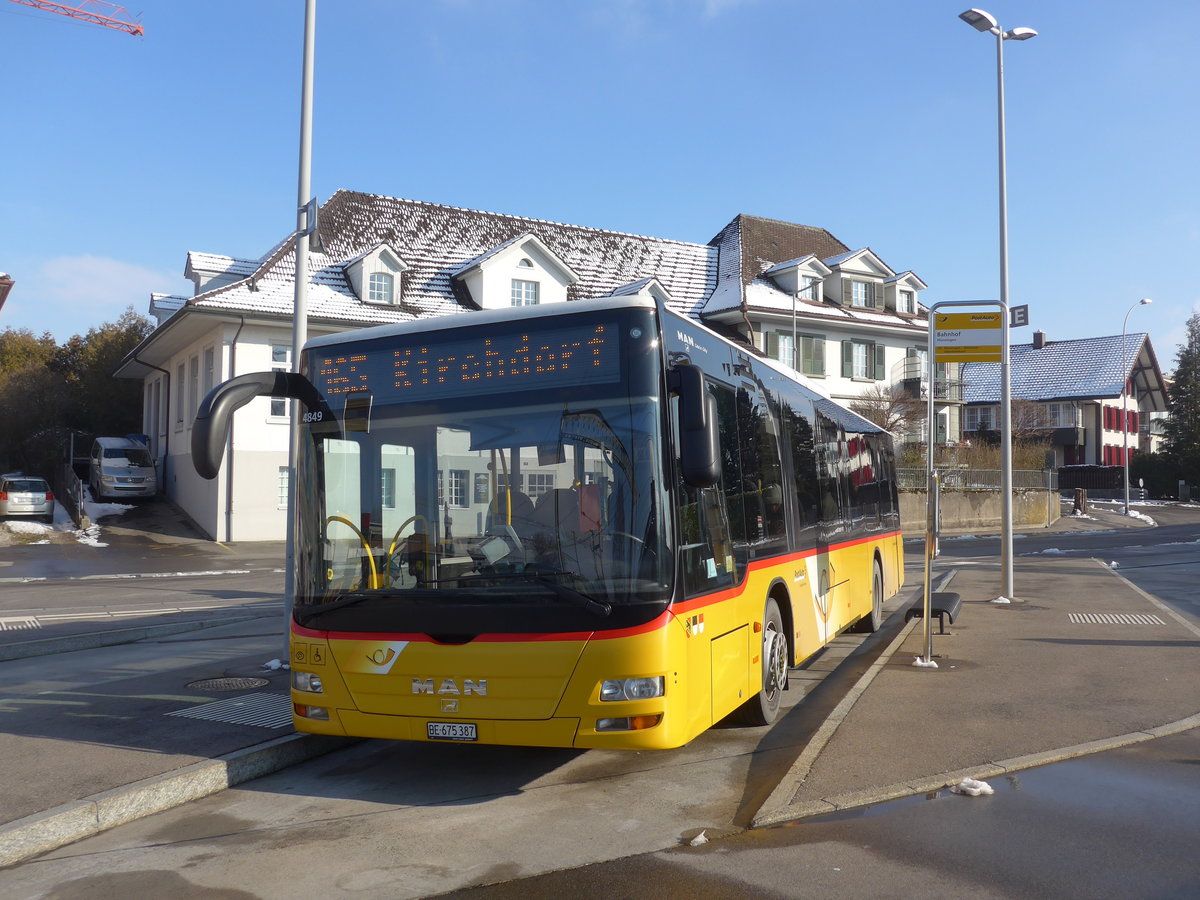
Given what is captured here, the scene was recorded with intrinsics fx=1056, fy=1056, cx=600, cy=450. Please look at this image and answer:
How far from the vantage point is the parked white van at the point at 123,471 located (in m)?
36.8

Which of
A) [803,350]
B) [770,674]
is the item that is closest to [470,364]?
[770,674]

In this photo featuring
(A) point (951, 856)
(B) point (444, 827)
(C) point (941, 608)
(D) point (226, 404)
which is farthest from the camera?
(C) point (941, 608)

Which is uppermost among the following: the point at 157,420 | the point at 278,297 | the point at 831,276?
the point at 831,276

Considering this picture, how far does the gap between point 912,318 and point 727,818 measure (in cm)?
4749

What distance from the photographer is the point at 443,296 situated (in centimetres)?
3731

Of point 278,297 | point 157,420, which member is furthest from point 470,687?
point 157,420

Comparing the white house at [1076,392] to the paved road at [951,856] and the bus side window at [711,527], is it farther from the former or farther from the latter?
the paved road at [951,856]

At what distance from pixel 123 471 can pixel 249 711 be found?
32130 mm

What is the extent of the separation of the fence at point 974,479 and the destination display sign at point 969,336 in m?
24.2

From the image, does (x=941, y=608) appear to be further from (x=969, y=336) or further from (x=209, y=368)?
(x=209, y=368)

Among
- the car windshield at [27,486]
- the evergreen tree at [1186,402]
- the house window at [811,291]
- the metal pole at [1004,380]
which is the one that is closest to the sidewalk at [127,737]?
the metal pole at [1004,380]

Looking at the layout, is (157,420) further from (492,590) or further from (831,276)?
(492,590)

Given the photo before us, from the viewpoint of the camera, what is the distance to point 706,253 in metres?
48.9

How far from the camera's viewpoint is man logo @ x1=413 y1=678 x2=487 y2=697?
6035 mm
